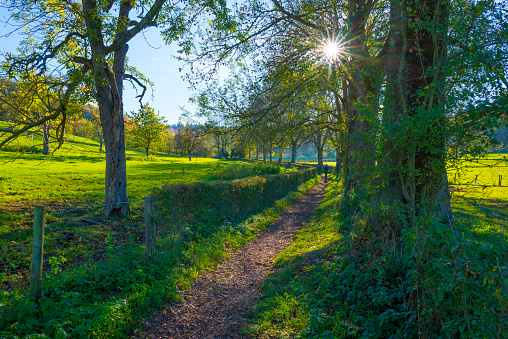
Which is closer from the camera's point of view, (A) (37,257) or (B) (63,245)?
(A) (37,257)

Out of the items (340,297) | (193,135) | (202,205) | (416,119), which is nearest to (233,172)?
(193,135)

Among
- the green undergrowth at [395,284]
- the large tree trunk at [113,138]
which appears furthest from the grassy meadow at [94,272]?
the green undergrowth at [395,284]

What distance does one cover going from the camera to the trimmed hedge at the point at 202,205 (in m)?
6.96

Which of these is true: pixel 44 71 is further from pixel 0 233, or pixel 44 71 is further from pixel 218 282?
pixel 218 282

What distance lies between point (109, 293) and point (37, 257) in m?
1.24

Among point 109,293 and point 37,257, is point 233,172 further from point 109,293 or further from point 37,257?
point 37,257

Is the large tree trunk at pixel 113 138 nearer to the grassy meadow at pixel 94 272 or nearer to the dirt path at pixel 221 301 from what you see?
the grassy meadow at pixel 94 272

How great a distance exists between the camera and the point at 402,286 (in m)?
3.82

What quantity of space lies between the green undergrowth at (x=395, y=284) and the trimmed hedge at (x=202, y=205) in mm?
2737

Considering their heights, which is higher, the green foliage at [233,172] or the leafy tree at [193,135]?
the leafy tree at [193,135]

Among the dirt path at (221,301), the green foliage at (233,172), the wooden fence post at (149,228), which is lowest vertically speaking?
the dirt path at (221,301)

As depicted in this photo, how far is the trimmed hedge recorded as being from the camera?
22.8ft

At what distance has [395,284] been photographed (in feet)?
13.5

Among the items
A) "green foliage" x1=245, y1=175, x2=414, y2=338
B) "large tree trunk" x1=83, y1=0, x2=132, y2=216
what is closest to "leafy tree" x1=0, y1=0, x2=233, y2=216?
"large tree trunk" x1=83, y1=0, x2=132, y2=216
